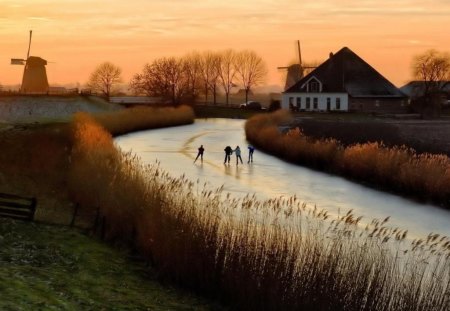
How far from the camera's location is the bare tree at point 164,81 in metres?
110

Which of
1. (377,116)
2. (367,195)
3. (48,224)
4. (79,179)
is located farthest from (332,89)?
(48,224)

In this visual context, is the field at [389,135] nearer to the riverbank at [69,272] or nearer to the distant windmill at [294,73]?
the riverbank at [69,272]

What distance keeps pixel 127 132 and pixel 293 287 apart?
54.6 m

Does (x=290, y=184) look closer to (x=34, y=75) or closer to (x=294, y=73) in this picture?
(x=34, y=75)

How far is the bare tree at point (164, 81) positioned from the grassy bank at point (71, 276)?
9034cm

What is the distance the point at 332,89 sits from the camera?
88.6 metres

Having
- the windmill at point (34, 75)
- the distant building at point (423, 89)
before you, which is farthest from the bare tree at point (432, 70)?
the windmill at point (34, 75)

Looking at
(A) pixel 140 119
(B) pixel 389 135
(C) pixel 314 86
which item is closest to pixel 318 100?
(C) pixel 314 86

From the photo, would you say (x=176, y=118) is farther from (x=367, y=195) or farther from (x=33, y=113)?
(x=367, y=195)

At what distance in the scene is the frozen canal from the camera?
2419 centimetres

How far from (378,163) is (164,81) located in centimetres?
8218

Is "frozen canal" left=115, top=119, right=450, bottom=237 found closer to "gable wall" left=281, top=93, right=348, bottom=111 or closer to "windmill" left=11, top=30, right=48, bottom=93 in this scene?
"gable wall" left=281, top=93, right=348, bottom=111

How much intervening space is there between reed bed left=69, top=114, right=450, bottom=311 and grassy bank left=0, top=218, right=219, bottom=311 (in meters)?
0.63

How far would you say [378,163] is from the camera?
108 ft
